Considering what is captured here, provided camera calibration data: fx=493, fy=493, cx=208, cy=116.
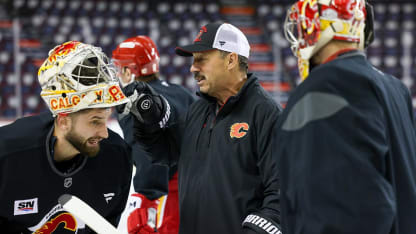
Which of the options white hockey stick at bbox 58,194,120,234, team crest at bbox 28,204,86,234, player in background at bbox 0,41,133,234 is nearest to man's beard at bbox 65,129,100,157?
player in background at bbox 0,41,133,234

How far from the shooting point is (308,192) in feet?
3.75

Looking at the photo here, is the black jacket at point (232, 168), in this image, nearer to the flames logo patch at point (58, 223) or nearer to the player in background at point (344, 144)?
the flames logo patch at point (58, 223)

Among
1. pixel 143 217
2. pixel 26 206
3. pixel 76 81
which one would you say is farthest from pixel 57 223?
pixel 143 217

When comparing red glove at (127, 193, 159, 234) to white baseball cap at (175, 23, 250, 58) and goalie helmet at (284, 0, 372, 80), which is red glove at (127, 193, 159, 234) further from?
goalie helmet at (284, 0, 372, 80)

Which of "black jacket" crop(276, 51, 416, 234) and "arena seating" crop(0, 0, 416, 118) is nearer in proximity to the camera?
"black jacket" crop(276, 51, 416, 234)

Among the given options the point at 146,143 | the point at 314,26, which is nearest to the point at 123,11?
the point at 146,143

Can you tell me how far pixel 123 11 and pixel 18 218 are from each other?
950 centimetres

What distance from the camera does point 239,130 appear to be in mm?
1913

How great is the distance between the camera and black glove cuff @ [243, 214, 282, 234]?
A: 5.57 feet

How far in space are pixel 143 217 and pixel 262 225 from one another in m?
1.50

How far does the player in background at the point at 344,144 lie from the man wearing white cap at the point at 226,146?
1.87ft

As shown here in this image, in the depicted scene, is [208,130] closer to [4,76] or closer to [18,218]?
[18,218]

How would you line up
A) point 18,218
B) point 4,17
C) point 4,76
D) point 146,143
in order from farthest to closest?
1. point 4,17
2. point 4,76
3. point 146,143
4. point 18,218

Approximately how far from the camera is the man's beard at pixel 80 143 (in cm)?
190
